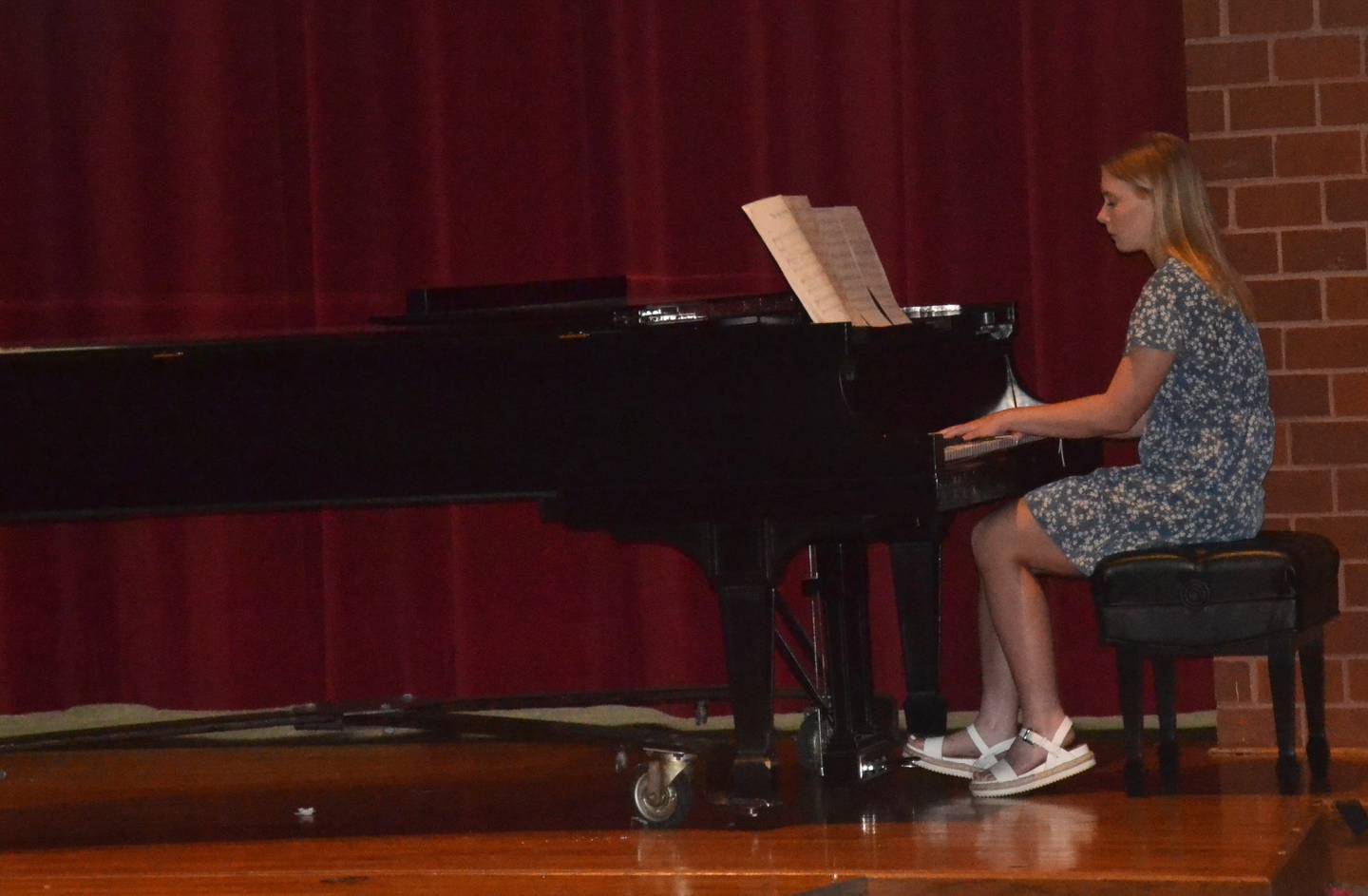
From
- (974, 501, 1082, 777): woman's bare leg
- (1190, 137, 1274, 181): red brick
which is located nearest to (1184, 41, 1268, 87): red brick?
(1190, 137, 1274, 181): red brick

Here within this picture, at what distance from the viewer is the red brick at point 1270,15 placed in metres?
3.75

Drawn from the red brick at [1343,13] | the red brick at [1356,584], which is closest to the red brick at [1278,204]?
the red brick at [1343,13]

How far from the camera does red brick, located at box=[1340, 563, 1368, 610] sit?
150 inches

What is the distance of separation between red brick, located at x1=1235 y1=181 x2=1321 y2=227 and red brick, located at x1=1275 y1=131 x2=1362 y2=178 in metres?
0.03

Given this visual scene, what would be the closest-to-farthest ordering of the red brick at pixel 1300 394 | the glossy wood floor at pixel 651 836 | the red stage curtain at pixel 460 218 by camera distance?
the glossy wood floor at pixel 651 836
the red brick at pixel 1300 394
the red stage curtain at pixel 460 218

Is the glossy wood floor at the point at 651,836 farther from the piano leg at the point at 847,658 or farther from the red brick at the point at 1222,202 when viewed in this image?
the red brick at the point at 1222,202

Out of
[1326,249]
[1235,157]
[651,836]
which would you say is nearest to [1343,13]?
[1235,157]

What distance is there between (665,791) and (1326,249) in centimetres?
173

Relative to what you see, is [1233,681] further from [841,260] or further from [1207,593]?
[841,260]

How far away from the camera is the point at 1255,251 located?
3.79 metres

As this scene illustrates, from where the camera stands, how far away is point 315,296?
453 cm

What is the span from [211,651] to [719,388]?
2.02m

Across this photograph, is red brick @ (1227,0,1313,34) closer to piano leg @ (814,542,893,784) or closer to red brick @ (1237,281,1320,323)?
red brick @ (1237,281,1320,323)

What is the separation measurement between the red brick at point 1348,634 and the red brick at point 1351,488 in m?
0.10
